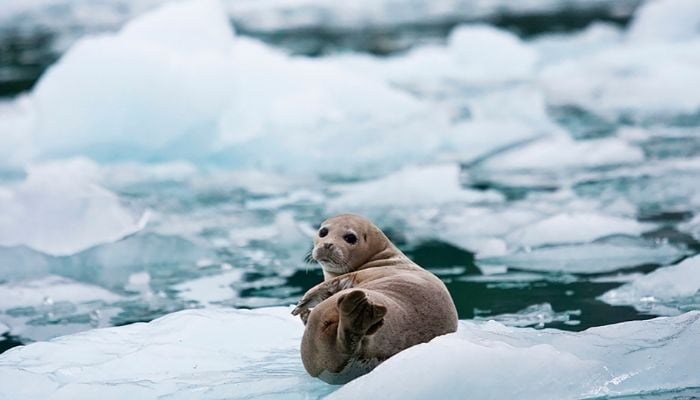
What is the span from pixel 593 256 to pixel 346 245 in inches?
84.9

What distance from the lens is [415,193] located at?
6.34 metres

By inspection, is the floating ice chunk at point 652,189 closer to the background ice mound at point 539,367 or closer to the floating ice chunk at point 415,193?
the floating ice chunk at point 415,193

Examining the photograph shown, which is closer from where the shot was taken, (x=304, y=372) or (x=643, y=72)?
(x=304, y=372)

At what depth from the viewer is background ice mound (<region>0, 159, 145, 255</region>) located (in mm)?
5152

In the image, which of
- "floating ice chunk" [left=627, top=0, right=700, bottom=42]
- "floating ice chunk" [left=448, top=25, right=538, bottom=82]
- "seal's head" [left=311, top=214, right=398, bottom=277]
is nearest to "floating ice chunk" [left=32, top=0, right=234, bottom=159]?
"floating ice chunk" [left=448, top=25, right=538, bottom=82]

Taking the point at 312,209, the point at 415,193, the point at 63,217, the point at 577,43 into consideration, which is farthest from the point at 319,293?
the point at 577,43

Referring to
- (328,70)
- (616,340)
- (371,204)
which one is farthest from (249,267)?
(328,70)

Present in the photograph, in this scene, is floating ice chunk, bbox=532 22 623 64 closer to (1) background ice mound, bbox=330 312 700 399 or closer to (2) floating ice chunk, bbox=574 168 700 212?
(2) floating ice chunk, bbox=574 168 700 212

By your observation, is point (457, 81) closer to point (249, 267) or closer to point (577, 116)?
point (577, 116)

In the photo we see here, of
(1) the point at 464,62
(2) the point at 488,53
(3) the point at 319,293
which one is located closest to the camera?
(3) the point at 319,293

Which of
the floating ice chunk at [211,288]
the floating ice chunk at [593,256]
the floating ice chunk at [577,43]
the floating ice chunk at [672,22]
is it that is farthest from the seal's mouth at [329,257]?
the floating ice chunk at [672,22]

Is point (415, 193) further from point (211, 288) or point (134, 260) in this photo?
point (211, 288)

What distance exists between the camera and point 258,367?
10.2ft

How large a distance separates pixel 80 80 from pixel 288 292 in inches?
142
